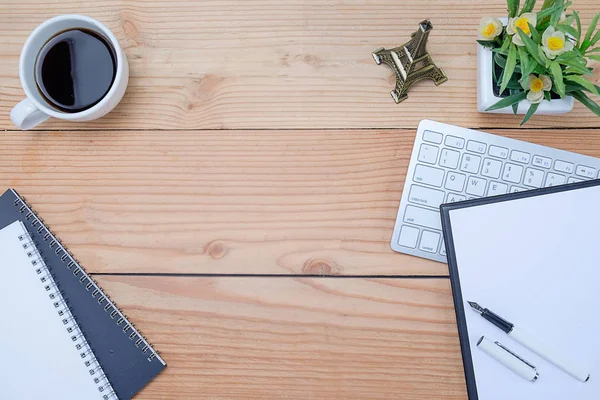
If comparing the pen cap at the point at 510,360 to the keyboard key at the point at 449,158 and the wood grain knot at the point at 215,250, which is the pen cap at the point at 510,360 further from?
the wood grain knot at the point at 215,250

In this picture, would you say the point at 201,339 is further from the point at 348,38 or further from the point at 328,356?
the point at 348,38

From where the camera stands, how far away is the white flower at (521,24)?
51 centimetres

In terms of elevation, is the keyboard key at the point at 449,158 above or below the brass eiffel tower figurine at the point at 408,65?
below

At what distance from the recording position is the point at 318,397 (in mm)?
596

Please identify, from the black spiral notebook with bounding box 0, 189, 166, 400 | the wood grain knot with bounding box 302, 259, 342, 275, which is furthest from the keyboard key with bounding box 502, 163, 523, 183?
the black spiral notebook with bounding box 0, 189, 166, 400

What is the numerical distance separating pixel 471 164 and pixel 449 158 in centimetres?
3

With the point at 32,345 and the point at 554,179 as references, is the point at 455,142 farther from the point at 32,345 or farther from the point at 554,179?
the point at 32,345

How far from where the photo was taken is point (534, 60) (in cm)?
52

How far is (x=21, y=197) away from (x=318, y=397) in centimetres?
41

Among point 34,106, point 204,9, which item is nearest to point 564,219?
point 204,9

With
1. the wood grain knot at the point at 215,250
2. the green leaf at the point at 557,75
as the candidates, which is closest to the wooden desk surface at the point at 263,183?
the wood grain knot at the point at 215,250

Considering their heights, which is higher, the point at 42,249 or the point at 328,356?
the point at 42,249

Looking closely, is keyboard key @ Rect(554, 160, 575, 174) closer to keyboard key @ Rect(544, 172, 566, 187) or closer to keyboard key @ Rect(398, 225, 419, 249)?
keyboard key @ Rect(544, 172, 566, 187)

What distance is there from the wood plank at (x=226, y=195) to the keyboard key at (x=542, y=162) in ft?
Answer: 0.08
